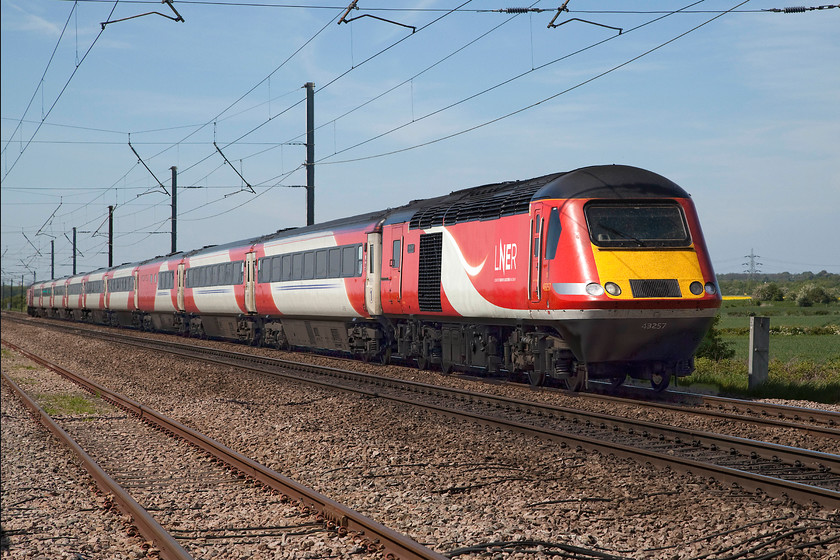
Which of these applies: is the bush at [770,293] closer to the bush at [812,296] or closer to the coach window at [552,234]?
the bush at [812,296]

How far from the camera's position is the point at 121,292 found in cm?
4784

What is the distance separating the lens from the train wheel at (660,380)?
14.2 m

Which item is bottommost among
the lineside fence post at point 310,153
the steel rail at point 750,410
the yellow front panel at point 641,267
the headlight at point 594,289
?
the steel rail at point 750,410

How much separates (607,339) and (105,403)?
9218 millimetres

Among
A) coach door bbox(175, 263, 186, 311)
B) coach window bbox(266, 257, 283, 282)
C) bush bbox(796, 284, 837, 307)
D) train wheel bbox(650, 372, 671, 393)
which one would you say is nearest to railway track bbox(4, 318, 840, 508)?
train wheel bbox(650, 372, 671, 393)

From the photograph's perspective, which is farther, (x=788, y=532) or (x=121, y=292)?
(x=121, y=292)

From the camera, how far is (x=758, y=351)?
15578 millimetres

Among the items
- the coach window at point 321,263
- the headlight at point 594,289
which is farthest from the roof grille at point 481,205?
the coach window at point 321,263

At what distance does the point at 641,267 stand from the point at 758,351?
4172 millimetres

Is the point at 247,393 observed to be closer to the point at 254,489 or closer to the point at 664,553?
the point at 254,489

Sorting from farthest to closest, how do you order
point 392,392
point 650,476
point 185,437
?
1. point 392,392
2. point 185,437
3. point 650,476

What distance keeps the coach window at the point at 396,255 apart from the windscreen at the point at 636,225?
6.56 metres

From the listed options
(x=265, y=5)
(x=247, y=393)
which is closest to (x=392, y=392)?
(x=247, y=393)

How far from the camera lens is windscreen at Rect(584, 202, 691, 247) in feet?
42.8
